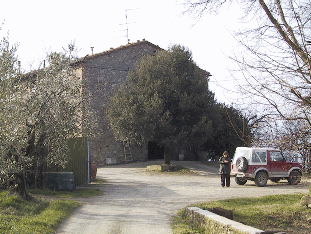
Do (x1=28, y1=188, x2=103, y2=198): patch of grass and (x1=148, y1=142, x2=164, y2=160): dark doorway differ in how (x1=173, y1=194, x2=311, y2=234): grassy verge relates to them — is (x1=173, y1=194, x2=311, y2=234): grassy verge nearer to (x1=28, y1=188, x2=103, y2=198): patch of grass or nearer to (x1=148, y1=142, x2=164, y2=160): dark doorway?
(x1=28, y1=188, x2=103, y2=198): patch of grass

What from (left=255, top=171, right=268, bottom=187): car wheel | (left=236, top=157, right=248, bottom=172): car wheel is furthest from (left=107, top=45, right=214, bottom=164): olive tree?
(left=255, top=171, right=268, bottom=187): car wheel

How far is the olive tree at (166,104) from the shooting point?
22.2m

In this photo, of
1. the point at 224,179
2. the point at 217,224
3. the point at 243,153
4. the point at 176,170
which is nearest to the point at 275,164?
the point at 243,153

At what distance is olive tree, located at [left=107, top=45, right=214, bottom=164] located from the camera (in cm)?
2220

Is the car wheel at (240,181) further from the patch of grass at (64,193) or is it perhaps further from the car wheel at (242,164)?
the patch of grass at (64,193)

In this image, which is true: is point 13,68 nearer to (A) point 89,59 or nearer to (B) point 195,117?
(B) point 195,117

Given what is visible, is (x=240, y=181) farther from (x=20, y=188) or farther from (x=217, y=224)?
(x=217, y=224)

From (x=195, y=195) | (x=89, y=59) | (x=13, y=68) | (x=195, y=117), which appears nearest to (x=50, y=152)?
(x=13, y=68)

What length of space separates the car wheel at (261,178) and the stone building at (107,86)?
41.7 ft

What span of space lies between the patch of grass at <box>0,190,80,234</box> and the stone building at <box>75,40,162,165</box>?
16.2 m

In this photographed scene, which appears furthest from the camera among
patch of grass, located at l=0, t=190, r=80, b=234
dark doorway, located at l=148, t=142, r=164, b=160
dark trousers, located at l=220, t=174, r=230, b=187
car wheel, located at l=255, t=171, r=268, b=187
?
dark doorway, located at l=148, t=142, r=164, b=160

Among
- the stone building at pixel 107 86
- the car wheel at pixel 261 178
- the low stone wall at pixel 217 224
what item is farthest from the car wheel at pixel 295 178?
the stone building at pixel 107 86

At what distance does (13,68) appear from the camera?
1034 cm

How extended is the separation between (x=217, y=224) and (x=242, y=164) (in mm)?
9965
